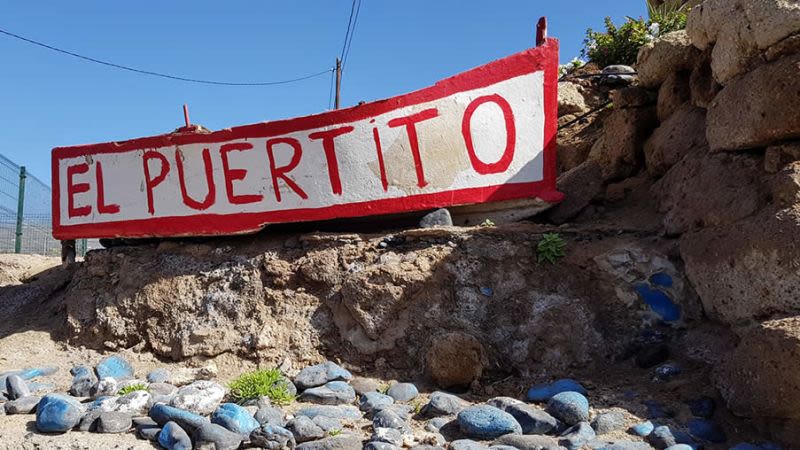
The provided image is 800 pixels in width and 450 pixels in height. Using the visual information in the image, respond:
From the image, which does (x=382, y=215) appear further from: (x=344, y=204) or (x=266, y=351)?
(x=266, y=351)

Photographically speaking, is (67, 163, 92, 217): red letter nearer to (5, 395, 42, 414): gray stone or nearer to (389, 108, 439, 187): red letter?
(5, 395, 42, 414): gray stone

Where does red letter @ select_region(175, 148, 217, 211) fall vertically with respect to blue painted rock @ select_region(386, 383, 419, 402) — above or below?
above

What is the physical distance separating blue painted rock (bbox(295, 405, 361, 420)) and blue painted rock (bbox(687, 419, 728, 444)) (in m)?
1.53

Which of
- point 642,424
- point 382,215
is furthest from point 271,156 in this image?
point 642,424

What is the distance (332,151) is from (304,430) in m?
2.14

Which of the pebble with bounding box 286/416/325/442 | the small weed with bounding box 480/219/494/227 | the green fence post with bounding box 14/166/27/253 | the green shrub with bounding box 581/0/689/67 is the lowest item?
the pebble with bounding box 286/416/325/442

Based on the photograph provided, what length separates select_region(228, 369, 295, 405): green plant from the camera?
3.25 meters

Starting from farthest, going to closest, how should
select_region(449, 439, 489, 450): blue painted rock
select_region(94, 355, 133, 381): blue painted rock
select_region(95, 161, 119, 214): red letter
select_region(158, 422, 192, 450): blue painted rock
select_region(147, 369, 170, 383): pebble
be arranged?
1. select_region(95, 161, 119, 214): red letter
2. select_region(94, 355, 133, 381): blue painted rock
3. select_region(147, 369, 170, 383): pebble
4. select_region(158, 422, 192, 450): blue painted rock
5. select_region(449, 439, 489, 450): blue painted rock

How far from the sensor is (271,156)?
4.43 meters

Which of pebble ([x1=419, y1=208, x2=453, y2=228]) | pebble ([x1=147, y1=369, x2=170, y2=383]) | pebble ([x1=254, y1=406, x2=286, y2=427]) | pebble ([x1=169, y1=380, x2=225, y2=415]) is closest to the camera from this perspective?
pebble ([x1=254, y1=406, x2=286, y2=427])

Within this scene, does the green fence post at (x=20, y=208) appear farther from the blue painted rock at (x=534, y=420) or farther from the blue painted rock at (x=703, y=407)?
the blue painted rock at (x=703, y=407)

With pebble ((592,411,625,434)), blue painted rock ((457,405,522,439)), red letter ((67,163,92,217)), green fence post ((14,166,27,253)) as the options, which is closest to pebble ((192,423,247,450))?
blue painted rock ((457,405,522,439))

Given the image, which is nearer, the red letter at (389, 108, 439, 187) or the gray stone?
the gray stone

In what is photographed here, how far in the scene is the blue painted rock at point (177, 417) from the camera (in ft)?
9.14
